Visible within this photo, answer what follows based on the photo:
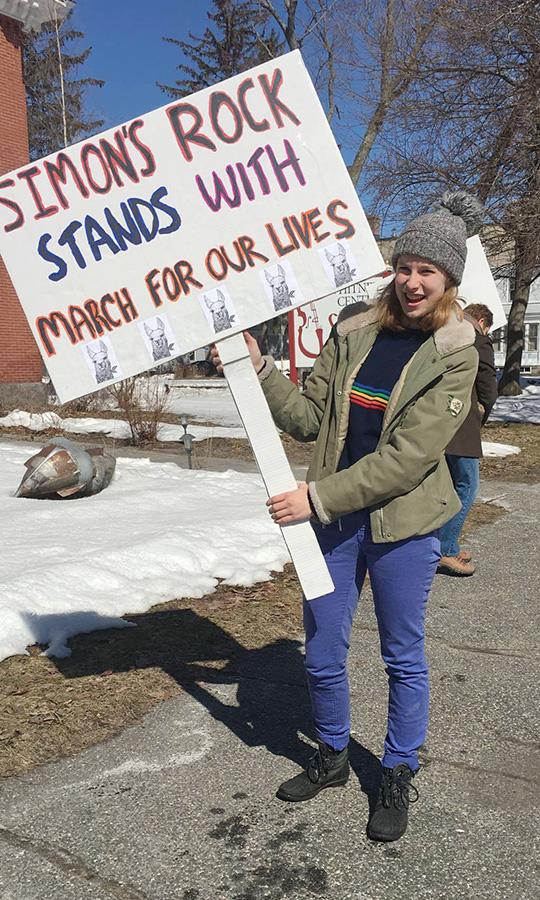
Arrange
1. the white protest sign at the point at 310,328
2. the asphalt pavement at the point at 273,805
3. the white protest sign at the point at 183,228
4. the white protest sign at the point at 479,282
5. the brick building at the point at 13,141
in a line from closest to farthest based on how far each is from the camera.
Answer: the asphalt pavement at the point at 273,805 < the white protest sign at the point at 183,228 < the white protest sign at the point at 479,282 < the white protest sign at the point at 310,328 < the brick building at the point at 13,141

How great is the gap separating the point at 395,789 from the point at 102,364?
1.68 meters

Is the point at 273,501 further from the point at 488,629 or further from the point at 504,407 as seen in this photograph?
the point at 504,407

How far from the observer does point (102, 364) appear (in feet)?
8.84

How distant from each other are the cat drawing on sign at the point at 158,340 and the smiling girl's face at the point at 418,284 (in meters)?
0.77

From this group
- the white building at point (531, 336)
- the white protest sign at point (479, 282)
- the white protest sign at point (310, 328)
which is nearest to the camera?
the white protest sign at point (479, 282)

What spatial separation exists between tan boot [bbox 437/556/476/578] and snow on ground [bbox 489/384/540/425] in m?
9.85

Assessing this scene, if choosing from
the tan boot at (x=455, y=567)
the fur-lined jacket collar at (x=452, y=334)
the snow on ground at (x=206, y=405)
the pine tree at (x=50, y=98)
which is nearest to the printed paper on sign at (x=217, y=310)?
the fur-lined jacket collar at (x=452, y=334)

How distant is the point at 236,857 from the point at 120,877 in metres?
0.34

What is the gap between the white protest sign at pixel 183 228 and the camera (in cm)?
263

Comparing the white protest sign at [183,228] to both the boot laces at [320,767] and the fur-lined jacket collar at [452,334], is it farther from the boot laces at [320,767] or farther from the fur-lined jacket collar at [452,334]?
the boot laces at [320,767]

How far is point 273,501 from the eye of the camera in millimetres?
2568

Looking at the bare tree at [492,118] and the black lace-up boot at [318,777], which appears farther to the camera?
the bare tree at [492,118]

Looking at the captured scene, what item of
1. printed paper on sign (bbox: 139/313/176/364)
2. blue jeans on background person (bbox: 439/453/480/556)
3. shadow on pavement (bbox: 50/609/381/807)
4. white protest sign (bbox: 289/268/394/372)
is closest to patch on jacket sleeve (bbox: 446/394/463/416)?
printed paper on sign (bbox: 139/313/176/364)

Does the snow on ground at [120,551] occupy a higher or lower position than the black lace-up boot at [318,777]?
higher
